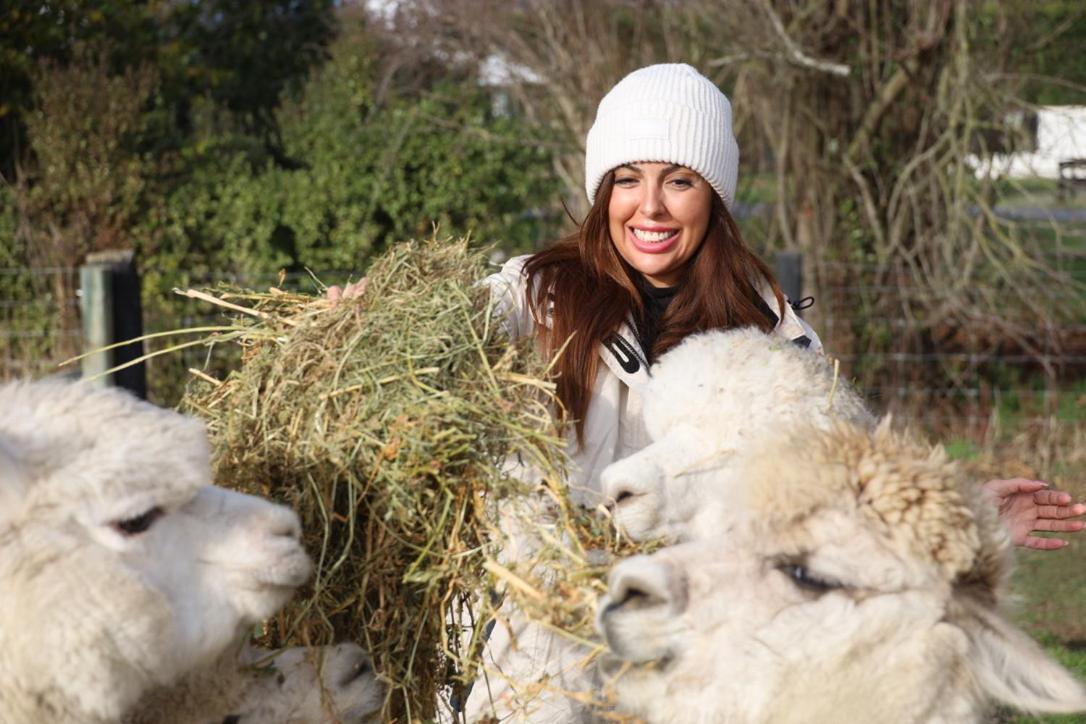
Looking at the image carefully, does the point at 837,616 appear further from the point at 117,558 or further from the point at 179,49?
the point at 179,49

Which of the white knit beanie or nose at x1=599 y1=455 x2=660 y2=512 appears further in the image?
the white knit beanie

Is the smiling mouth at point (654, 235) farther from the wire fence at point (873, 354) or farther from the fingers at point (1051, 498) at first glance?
the wire fence at point (873, 354)

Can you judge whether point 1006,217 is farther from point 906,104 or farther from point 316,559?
point 316,559

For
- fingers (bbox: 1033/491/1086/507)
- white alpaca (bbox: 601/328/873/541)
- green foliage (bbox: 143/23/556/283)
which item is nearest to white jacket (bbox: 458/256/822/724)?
white alpaca (bbox: 601/328/873/541)

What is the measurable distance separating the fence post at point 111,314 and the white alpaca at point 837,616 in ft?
15.3

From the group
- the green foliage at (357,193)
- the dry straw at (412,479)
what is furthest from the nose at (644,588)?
the green foliage at (357,193)

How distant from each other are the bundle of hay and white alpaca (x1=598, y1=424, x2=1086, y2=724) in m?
0.25

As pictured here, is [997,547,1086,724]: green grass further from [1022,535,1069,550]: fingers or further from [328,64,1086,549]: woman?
[328,64,1086,549]: woman

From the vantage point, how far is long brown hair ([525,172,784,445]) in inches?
132

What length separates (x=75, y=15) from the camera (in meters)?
10.2

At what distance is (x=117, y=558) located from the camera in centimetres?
238

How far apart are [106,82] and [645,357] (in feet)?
22.5

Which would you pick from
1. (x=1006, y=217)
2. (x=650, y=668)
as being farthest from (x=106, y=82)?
(x=650, y=668)

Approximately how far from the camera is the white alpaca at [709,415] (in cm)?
284
